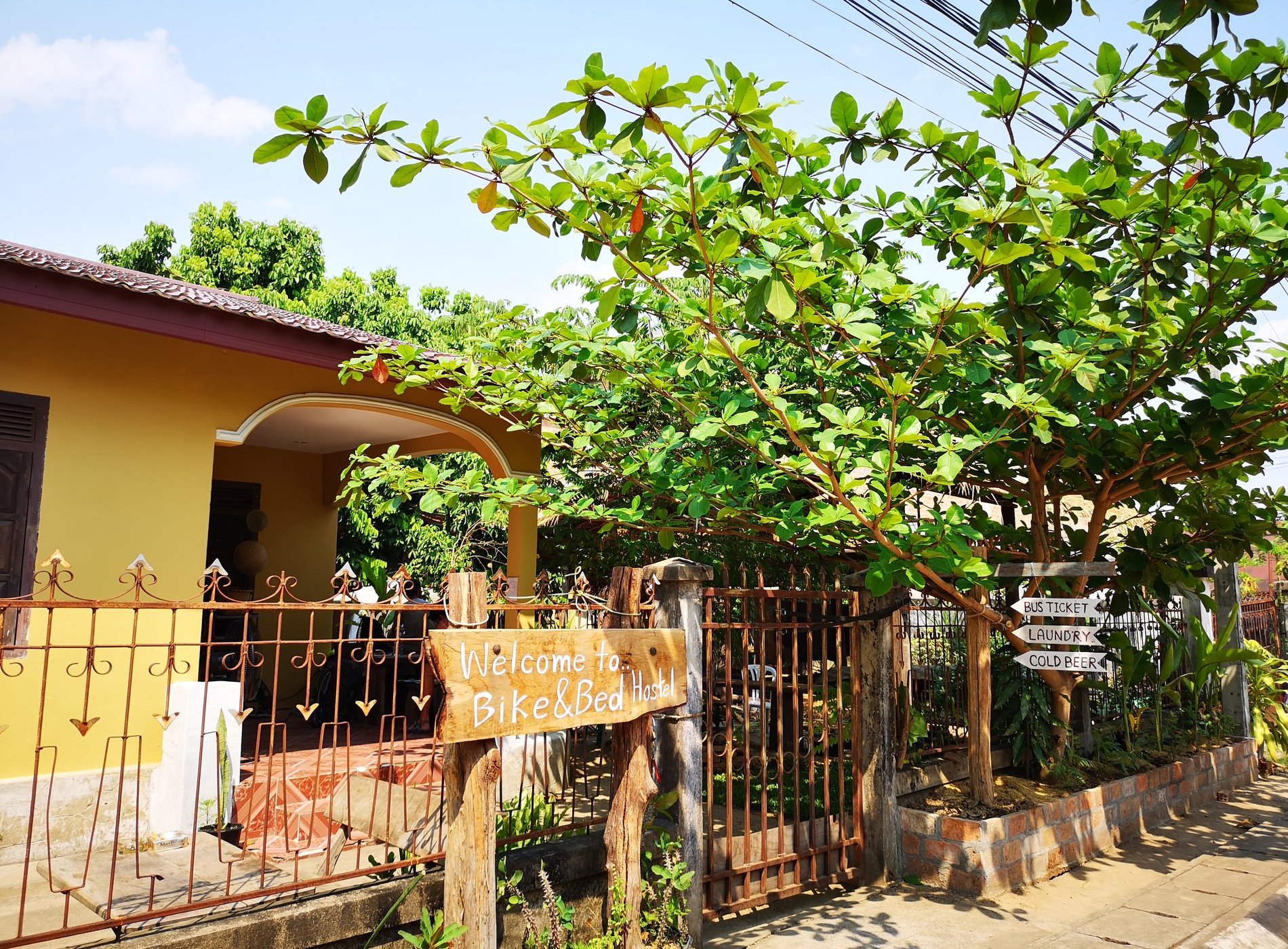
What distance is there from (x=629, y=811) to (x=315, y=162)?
2.97 metres

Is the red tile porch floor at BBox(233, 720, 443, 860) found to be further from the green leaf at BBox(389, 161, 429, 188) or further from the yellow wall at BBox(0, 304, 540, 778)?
the green leaf at BBox(389, 161, 429, 188)

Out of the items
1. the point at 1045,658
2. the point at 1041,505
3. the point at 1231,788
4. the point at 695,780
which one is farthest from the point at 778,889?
the point at 1231,788

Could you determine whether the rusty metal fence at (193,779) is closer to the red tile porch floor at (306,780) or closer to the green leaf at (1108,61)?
the red tile porch floor at (306,780)

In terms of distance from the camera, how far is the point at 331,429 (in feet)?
31.0

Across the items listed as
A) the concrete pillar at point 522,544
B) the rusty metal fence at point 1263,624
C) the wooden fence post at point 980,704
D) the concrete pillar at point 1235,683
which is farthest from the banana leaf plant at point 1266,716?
the concrete pillar at point 522,544

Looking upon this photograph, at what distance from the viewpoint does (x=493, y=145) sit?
112 inches

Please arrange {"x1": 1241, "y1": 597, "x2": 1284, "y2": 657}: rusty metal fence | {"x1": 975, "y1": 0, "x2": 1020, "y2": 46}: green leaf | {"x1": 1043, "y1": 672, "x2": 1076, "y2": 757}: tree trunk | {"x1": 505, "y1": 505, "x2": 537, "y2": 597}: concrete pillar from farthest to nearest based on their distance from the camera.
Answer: {"x1": 1241, "y1": 597, "x2": 1284, "y2": 657}: rusty metal fence, {"x1": 505, "y1": 505, "x2": 537, "y2": 597}: concrete pillar, {"x1": 1043, "y1": 672, "x2": 1076, "y2": 757}: tree trunk, {"x1": 975, "y1": 0, "x2": 1020, "y2": 46}: green leaf

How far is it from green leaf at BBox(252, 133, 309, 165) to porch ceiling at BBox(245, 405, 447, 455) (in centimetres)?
545

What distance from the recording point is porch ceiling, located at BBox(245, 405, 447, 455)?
332 inches

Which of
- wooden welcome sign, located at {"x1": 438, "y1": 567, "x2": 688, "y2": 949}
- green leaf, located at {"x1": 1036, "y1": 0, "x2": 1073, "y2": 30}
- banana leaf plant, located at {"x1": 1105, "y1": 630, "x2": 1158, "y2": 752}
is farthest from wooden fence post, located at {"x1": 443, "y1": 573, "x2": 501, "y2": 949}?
banana leaf plant, located at {"x1": 1105, "y1": 630, "x2": 1158, "y2": 752}

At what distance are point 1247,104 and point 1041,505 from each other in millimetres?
3498

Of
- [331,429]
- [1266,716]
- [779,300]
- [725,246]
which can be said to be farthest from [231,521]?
[1266,716]

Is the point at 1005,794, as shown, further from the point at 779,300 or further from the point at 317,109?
the point at 317,109

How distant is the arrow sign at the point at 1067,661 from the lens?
17.1 feet
